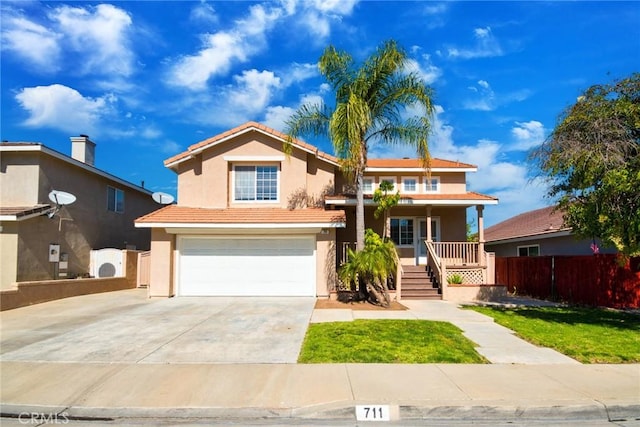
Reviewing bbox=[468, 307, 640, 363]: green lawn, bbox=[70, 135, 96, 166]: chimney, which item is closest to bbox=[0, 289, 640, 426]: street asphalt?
bbox=[468, 307, 640, 363]: green lawn

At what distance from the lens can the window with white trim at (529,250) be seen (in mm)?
22378

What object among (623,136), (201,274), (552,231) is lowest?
(201,274)

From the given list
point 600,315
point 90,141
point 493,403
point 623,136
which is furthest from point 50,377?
point 90,141

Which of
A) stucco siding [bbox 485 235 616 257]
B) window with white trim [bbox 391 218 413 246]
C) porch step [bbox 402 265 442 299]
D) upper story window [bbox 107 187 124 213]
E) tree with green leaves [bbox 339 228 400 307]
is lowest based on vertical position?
porch step [bbox 402 265 442 299]

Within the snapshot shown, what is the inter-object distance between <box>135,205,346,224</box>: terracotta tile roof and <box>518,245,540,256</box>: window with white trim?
470 inches

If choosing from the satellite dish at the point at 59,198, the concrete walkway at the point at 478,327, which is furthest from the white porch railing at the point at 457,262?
the satellite dish at the point at 59,198

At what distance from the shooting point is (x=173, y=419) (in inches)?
215

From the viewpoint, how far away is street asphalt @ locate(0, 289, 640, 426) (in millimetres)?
5500

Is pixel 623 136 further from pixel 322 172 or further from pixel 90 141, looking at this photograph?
pixel 90 141

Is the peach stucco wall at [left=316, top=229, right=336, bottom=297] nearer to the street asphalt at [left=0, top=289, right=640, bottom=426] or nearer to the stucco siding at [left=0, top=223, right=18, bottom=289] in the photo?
the street asphalt at [left=0, top=289, right=640, bottom=426]

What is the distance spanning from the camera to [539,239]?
2164 centimetres

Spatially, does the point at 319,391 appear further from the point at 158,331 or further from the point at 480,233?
the point at 480,233

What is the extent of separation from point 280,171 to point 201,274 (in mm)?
4855

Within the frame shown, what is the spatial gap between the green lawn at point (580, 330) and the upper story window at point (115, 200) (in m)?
17.5
